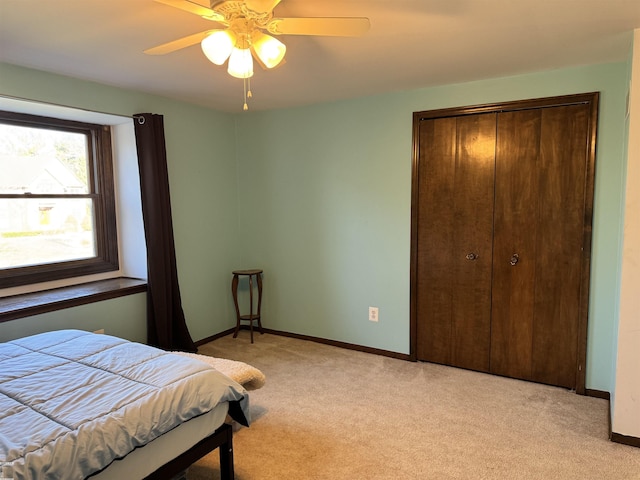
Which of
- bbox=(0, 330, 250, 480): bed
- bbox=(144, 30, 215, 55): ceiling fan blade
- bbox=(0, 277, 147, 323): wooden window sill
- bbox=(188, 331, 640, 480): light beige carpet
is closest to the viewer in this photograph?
bbox=(0, 330, 250, 480): bed

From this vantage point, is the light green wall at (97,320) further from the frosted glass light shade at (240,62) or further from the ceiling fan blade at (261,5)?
the ceiling fan blade at (261,5)

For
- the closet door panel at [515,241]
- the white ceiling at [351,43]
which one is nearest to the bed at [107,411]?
the white ceiling at [351,43]

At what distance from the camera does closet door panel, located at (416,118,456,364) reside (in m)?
3.33

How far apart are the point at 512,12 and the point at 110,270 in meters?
3.44

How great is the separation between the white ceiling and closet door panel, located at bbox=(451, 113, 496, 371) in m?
0.46

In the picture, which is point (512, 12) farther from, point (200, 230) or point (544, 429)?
point (200, 230)

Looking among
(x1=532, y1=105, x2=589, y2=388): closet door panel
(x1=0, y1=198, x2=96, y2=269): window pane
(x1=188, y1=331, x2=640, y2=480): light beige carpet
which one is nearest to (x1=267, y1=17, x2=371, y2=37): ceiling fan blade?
(x1=532, y1=105, x2=589, y2=388): closet door panel

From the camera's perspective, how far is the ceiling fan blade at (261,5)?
155cm

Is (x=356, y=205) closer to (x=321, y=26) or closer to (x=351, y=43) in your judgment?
(x=351, y=43)

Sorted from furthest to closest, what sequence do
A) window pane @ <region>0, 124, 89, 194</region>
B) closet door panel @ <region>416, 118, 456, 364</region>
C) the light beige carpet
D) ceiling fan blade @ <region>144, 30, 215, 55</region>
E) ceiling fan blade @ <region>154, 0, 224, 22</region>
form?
closet door panel @ <region>416, 118, 456, 364</region>, window pane @ <region>0, 124, 89, 194</region>, the light beige carpet, ceiling fan blade @ <region>144, 30, 215, 55</region>, ceiling fan blade @ <region>154, 0, 224, 22</region>

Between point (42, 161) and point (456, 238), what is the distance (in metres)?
3.22

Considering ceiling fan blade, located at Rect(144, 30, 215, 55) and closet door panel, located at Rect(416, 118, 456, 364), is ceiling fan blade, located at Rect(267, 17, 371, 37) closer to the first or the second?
ceiling fan blade, located at Rect(144, 30, 215, 55)

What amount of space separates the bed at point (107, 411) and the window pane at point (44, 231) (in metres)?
1.10

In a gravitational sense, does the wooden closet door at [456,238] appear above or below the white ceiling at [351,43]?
below
